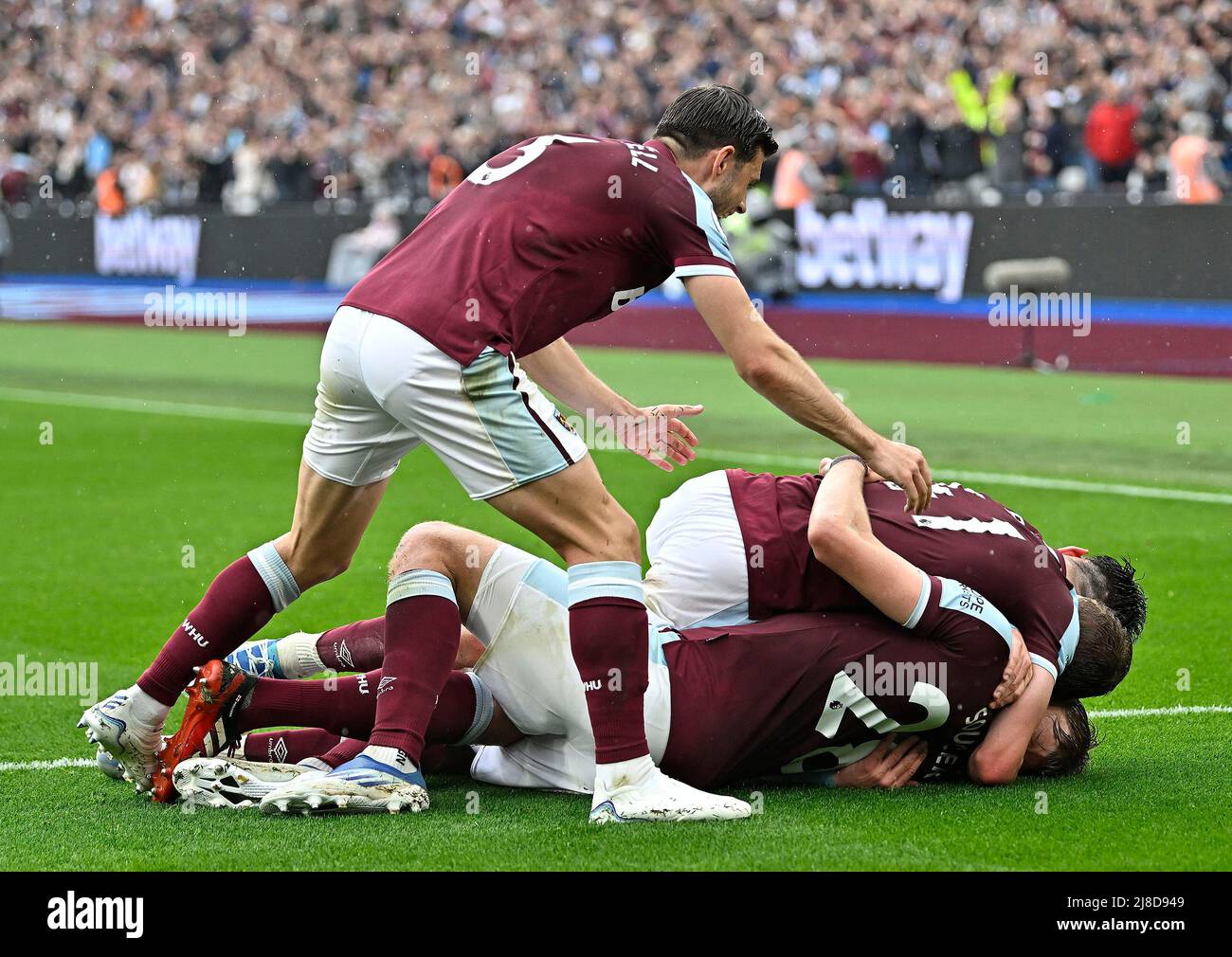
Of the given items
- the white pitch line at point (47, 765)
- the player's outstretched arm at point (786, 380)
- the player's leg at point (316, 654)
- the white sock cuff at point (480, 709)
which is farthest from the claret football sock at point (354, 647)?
the player's outstretched arm at point (786, 380)

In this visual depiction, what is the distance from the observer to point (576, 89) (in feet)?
89.3

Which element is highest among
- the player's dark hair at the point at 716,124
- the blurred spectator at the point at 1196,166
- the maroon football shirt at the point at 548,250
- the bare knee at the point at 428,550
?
the blurred spectator at the point at 1196,166

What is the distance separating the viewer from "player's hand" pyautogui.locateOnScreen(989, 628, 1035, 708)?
4.45 metres

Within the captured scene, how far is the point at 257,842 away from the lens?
4.16 m

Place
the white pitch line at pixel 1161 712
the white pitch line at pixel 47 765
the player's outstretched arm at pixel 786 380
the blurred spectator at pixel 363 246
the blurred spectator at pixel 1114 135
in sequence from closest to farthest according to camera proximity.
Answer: the player's outstretched arm at pixel 786 380, the white pitch line at pixel 47 765, the white pitch line at pixel 1161 712, the blurred spectator at pixel 1114 135, the blurred spectator at pixel 363 246

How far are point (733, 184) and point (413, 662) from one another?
1.52m

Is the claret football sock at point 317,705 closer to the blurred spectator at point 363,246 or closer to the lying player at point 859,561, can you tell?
the lying player at point 859,561

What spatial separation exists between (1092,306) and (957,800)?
14.2 meters

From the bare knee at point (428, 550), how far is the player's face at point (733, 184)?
112 cm

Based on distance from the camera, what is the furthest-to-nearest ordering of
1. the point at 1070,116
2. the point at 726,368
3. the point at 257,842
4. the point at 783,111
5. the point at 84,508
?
the point at 783,111
the point at 1070,116
the point at 726,368
the point at 84,508
the point at 257,842

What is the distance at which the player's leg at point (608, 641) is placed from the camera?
4266 mm

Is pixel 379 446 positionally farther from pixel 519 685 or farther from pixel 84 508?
pixel 84 508

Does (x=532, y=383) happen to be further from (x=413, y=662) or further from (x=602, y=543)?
(x=413, y=662)
